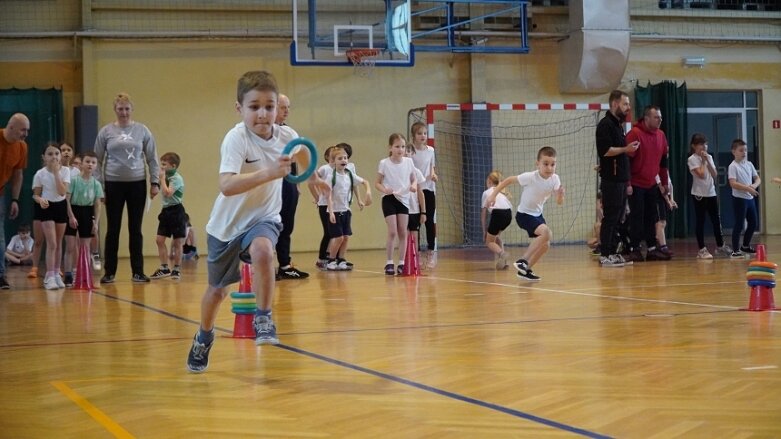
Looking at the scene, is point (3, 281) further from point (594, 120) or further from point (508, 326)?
point (594, 120)

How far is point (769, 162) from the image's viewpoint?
62.7 feet

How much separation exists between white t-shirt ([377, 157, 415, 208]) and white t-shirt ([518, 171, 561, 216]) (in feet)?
4.48

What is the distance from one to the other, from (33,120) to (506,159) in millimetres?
7869

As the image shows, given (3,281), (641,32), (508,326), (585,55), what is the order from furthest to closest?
(641,32) → (585,55) → (3,281) → (508,326)

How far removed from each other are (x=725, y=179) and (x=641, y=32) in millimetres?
3400

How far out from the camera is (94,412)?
352 centimetres

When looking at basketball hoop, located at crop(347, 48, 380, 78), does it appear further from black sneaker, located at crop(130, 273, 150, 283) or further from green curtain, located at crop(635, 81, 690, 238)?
green curtain, located at crop(635, 81, 690, 238)

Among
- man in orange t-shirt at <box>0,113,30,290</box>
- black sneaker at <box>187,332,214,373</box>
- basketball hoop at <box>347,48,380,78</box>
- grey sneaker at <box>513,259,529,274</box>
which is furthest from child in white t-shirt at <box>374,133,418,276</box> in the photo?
black sneaker at <box>187,332,214,373</box>

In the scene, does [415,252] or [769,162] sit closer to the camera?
[415,252]

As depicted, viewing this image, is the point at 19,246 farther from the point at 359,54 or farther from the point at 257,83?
the point at 257,83

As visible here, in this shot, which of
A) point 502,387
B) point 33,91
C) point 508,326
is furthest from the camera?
point 33,91

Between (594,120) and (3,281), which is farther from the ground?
(594,120)

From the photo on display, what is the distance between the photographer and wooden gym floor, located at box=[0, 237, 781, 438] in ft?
10.6

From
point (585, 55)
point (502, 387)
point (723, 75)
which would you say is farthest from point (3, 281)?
point (723, 75)
